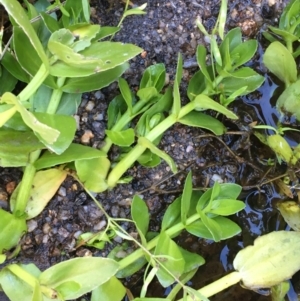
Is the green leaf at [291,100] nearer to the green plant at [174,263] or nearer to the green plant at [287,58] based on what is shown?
the green plant at [287,58]

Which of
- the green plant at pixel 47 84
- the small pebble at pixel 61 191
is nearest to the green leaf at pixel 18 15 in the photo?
the green plant at pixel 47 84

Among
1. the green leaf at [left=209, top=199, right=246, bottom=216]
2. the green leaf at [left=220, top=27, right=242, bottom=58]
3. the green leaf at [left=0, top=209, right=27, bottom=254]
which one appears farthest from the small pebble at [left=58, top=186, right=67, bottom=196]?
the green leaf at [left=220, top=27, right=242, bottom=58]

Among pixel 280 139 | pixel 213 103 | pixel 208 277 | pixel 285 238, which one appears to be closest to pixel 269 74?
pixel 280 139

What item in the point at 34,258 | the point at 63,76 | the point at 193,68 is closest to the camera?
the point at 63,76

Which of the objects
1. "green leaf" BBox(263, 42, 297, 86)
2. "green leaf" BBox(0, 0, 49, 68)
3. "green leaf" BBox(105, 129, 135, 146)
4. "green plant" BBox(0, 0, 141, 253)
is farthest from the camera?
"green leaf" BBox(263, 42, 297, 86)

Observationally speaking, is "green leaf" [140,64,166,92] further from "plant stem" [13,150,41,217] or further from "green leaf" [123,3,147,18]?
"plant stem" [13,150,41,217]

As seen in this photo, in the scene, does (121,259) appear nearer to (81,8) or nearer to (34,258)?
(34,258)
